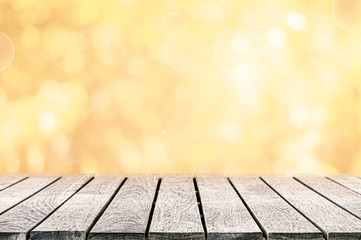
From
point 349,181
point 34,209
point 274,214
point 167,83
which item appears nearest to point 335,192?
point 349,181

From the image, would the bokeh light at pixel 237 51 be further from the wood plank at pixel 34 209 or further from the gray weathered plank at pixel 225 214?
the wood plank at pixel 34 209

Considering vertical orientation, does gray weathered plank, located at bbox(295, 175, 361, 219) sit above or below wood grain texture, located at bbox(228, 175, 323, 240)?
below

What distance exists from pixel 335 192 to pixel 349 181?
276 mm

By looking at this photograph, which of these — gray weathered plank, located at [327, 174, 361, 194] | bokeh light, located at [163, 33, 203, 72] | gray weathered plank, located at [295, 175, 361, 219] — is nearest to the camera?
gray weathered plank, located at [295, 175, 361, 219]

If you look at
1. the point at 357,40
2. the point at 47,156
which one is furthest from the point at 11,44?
the point at 357,40

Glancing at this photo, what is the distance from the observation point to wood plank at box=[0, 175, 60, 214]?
133cm

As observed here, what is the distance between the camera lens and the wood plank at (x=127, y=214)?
1.02m

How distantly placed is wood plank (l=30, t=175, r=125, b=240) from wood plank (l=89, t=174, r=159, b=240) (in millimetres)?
26

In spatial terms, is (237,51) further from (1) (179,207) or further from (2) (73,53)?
(1) (179,207)

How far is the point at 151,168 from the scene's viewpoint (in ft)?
7.82

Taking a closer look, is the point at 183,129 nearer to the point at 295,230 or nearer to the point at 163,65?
the point at 163,65

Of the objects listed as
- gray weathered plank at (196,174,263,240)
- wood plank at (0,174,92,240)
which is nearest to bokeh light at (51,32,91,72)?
wood plank at (0,174,92,240)

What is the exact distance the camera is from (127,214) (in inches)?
46.6

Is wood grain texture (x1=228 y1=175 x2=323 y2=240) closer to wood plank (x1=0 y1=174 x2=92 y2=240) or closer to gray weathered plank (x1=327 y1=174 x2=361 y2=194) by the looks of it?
gray weathered plank (x1=327 y1=174 x2=361 y2=194)
